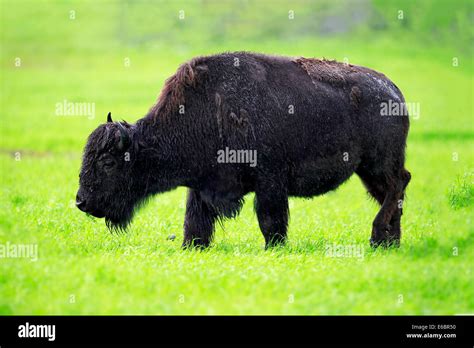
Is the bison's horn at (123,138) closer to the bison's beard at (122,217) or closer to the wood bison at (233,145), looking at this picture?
the wood bison at (233,145)

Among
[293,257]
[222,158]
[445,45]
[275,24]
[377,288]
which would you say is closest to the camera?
[377,288]

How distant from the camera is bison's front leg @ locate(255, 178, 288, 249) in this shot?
11.4 metres

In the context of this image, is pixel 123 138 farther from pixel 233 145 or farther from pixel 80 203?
pixel 233 145

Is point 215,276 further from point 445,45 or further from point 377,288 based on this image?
point 445,45

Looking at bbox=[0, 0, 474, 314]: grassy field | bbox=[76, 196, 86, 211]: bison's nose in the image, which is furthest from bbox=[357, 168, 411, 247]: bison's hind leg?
bbox=[76, 196, 86, 211]: bison's nose

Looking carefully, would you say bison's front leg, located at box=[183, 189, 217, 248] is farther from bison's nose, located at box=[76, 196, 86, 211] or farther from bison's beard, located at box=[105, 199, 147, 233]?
bison's nose, located at box=[76, 196, 86, 211]

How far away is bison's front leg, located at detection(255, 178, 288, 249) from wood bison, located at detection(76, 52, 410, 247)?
0.01 meters

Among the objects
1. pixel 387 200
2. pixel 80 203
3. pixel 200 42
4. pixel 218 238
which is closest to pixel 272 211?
pixel 218 238

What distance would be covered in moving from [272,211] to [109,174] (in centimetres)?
230

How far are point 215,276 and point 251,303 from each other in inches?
40.2

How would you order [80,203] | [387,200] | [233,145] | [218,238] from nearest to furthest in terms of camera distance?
[80,203] → [233,145] → [387,200] → [218,238]

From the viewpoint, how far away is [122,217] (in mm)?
11555

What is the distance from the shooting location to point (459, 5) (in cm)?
5534
